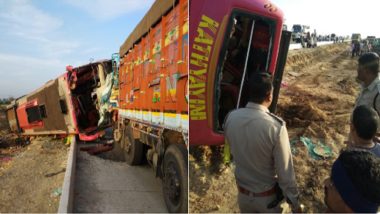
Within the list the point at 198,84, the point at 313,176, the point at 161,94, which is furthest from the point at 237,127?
the point at 313,176

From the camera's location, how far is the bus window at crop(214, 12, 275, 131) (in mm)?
5238

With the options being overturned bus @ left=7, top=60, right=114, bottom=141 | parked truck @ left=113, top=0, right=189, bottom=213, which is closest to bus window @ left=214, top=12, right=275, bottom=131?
parked truck @ left=113, top=0, right=189, bottom=213

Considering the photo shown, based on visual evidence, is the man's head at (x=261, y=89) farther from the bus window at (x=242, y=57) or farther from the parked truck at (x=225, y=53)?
the bus window at (x=242, y=57)

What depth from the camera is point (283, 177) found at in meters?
2.63

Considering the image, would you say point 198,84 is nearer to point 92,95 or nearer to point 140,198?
point 140,198

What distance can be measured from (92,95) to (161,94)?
7.89 m

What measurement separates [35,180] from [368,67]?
24.3 feet

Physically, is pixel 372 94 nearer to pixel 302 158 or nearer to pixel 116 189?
pixel 302 158

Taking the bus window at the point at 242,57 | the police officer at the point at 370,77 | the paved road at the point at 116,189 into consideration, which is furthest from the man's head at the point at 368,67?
the paved road at the point at 116,189

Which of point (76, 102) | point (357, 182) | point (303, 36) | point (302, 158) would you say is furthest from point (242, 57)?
point (303, 36)

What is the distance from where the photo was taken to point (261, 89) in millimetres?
2727

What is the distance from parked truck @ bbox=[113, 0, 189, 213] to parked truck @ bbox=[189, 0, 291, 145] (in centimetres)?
25

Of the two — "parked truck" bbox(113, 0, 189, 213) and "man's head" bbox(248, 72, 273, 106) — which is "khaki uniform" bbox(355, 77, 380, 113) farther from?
"parked truck" bbox(113, 0, 189, 213)

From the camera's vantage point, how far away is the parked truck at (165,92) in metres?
4.59
